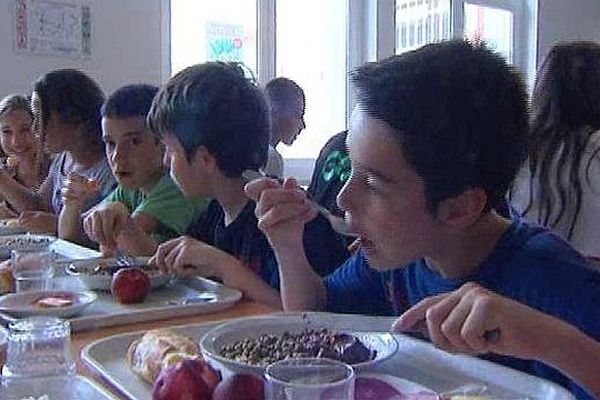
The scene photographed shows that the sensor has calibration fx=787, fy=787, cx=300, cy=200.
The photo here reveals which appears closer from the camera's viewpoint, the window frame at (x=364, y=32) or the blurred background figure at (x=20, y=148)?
the blurred background figure at (x=20, y=148)

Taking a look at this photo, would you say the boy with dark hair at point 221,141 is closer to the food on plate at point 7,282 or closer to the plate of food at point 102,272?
the plate of food at point 102,272

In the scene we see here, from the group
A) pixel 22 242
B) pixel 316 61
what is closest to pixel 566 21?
pixel 316 61

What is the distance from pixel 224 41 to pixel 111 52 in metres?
0.75

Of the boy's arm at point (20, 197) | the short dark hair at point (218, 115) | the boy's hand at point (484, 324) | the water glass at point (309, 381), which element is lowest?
the boy's arm at point (20, 197)

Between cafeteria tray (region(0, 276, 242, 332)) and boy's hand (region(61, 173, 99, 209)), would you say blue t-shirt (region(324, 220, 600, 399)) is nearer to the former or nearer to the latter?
cafeteria tray (region(0, 276, 242, 332))

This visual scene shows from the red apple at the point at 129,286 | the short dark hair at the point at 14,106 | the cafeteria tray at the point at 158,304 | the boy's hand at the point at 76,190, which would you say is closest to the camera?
the cafeteria tray at the point at 158,304

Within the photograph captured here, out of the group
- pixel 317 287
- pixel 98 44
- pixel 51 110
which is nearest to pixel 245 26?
pixel 98 44

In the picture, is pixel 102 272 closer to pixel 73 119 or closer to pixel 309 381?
pixel 309 381

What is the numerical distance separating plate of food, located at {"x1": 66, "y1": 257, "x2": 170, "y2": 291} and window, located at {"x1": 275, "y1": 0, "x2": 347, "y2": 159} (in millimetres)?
3152

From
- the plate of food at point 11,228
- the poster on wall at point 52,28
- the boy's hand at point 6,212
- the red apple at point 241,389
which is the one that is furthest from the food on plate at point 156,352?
the poster on wall at point 52,28

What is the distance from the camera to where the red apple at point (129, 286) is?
3.97 ft

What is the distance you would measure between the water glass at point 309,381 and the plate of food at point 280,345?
8 cm

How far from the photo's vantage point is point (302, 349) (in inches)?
32.8

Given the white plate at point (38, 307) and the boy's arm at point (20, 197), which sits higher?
the white plate at point (38, 307)
